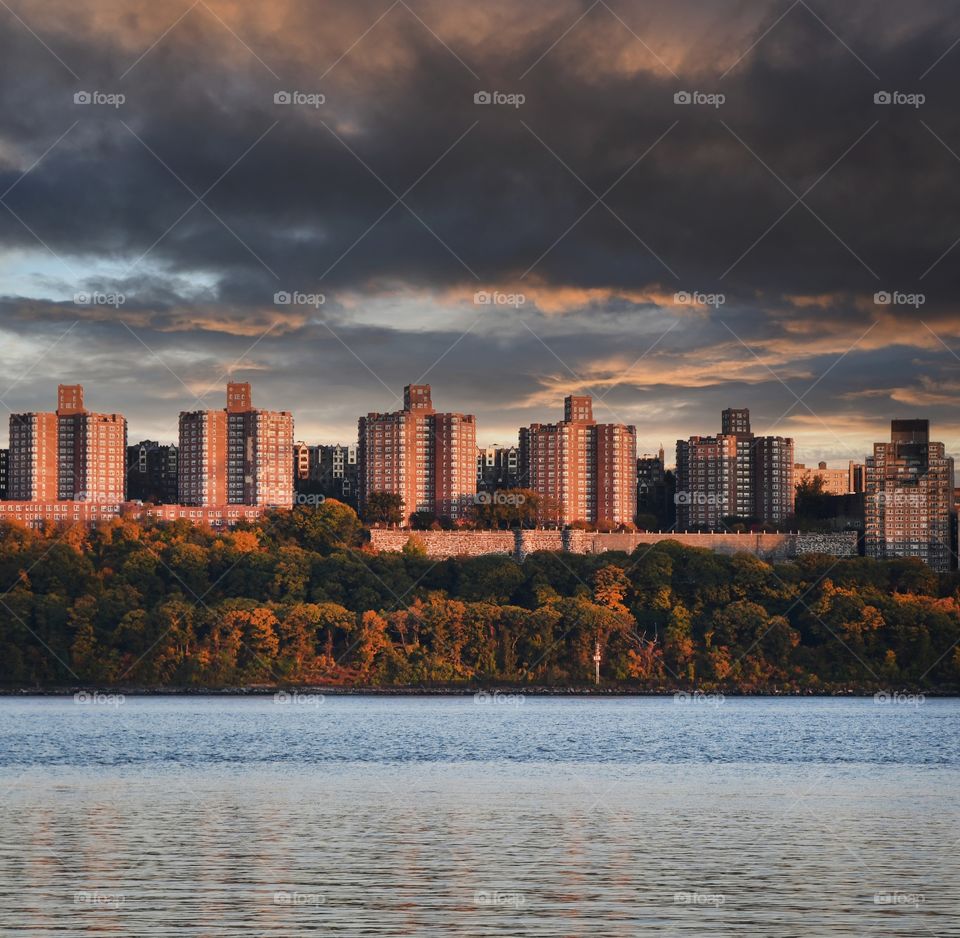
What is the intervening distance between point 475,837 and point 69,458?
439 ft

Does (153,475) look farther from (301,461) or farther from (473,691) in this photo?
(473,691)

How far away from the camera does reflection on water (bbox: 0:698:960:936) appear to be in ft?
87.4

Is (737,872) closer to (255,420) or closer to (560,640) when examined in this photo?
(560,640)

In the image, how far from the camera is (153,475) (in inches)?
7052

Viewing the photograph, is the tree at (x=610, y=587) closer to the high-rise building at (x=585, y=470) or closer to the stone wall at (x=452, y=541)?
the stone wall at (x=452, y=541)

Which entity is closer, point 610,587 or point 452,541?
point 610,587

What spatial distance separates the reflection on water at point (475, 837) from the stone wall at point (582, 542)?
250 feet

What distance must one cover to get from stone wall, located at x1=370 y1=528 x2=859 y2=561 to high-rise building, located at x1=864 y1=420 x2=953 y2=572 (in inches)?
237

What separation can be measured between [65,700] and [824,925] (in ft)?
316

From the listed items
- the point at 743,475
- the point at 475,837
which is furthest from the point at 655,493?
the point at 475,837

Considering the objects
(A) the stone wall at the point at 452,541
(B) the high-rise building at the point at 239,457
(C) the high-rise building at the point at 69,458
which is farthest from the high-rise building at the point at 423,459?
(C) the high-rise building at the point at 69,458

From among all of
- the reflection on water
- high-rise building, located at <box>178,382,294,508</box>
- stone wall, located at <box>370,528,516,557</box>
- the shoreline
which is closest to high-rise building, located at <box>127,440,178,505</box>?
high-rise building, located at <box>178,382,294,508</box>

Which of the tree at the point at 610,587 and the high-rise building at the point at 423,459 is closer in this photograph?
the tree at the point at 610,587

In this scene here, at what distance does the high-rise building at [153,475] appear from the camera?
17562 centimetres
